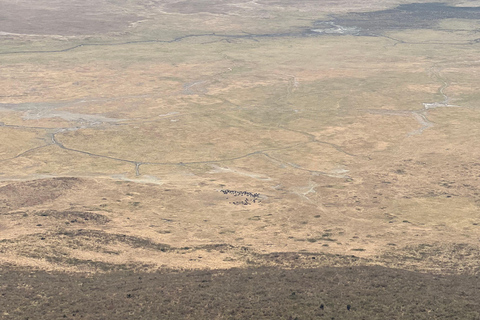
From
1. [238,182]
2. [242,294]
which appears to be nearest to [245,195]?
[238,182]

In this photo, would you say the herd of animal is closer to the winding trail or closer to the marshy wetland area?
the marshy wetland area

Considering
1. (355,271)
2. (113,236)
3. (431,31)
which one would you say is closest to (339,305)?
(355,271)

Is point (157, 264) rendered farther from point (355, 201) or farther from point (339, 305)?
point (355, 201)

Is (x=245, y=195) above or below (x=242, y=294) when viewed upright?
below

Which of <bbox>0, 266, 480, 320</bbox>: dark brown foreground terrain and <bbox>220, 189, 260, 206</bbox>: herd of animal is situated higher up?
<bbox>0, 266, 480, 320</bbox>: dark brown foreground terrain

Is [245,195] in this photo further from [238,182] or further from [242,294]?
[242,294]

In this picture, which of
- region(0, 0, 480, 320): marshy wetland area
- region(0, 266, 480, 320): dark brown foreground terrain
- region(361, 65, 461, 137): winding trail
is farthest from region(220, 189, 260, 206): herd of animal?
region(361, 65, 461, 137): winding trail
